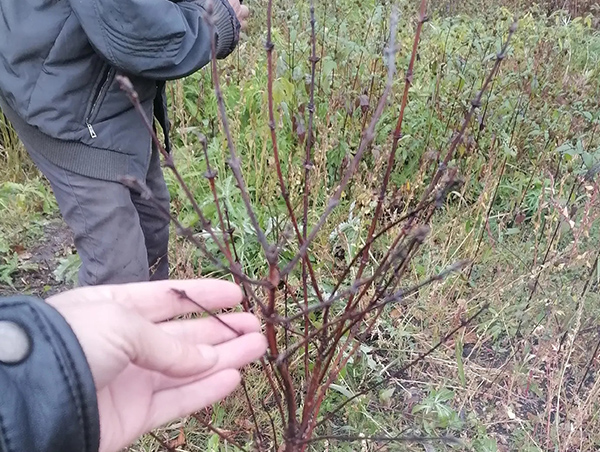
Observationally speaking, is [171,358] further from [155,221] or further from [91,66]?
[155,221]

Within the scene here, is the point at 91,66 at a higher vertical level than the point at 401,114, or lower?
lower

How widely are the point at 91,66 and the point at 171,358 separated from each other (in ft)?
3.74

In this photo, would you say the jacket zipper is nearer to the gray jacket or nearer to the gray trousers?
the gray jacket

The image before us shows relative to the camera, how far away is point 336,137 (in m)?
2.85

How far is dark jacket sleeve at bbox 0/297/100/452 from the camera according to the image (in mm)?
959

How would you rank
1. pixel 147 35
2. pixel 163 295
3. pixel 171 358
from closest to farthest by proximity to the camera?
pixel 171 358, pixel 163 295, pixel 147 35

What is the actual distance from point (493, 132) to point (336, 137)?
0.86 m

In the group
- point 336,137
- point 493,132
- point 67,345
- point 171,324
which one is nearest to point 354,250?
point 336,137

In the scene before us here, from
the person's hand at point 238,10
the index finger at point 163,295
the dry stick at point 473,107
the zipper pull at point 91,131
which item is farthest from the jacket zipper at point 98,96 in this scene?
the dry stick at point 473,107

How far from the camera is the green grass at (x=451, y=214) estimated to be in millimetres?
2059

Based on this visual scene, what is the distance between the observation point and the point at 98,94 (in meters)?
1.92

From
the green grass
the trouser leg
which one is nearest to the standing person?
the trouser leg

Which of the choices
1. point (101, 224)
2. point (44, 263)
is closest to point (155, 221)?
point (101, 224)

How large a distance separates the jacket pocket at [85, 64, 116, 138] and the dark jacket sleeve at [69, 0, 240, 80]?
10cm
